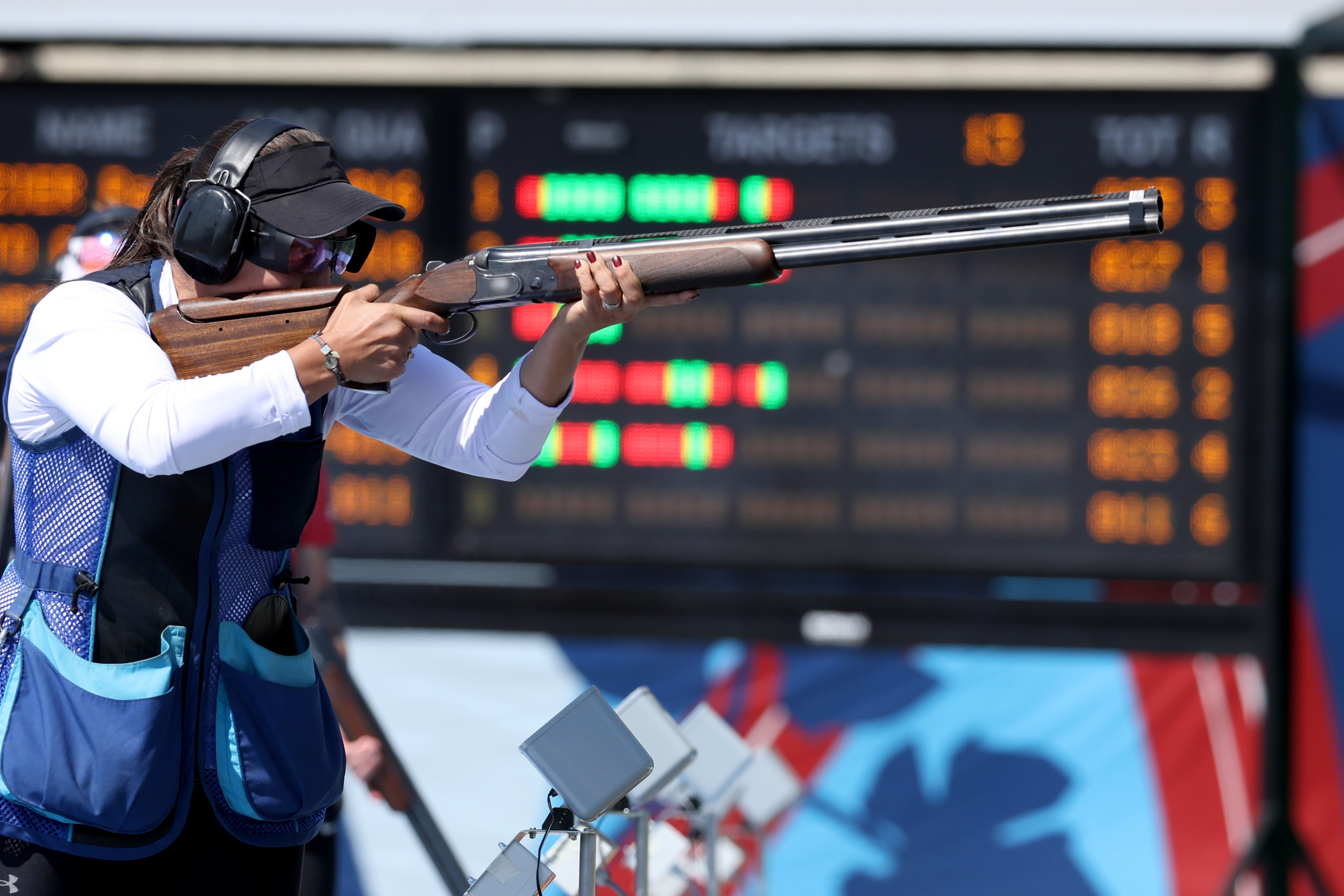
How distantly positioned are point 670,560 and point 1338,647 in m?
1.83

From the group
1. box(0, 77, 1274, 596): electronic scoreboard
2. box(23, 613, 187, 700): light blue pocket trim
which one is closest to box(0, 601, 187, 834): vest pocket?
box(23, 613, 187, 700): light blue pocket trim

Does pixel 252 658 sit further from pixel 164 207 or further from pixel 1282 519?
pixel 1282 519

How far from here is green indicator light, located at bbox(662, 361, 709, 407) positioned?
343 cm

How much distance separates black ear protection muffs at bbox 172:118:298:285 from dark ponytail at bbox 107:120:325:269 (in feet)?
0.09

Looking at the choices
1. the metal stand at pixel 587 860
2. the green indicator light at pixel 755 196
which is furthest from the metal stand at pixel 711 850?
the green indicator light at pixel 755 196

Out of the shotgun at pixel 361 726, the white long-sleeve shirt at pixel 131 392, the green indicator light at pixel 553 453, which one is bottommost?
the shotgun at pixel 361 726

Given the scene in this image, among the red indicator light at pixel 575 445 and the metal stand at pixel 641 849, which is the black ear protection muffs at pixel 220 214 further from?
the red indicator light at pixel 575 445

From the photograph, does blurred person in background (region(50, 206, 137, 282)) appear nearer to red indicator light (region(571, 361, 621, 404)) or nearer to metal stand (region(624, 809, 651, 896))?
metal stand (region(624, 809, 651, 896))

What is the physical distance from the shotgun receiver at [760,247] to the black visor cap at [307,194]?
0.53 feet

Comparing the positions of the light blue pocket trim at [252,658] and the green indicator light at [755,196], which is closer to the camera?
the light blue pocket trim at [252,658]

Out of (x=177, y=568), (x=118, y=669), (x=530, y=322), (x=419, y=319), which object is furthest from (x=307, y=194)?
(x=530, y=322)

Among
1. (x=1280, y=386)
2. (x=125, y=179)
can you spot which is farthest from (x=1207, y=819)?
(x=125, y=179)

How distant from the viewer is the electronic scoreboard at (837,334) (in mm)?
3363

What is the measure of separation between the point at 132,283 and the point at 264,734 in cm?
49
